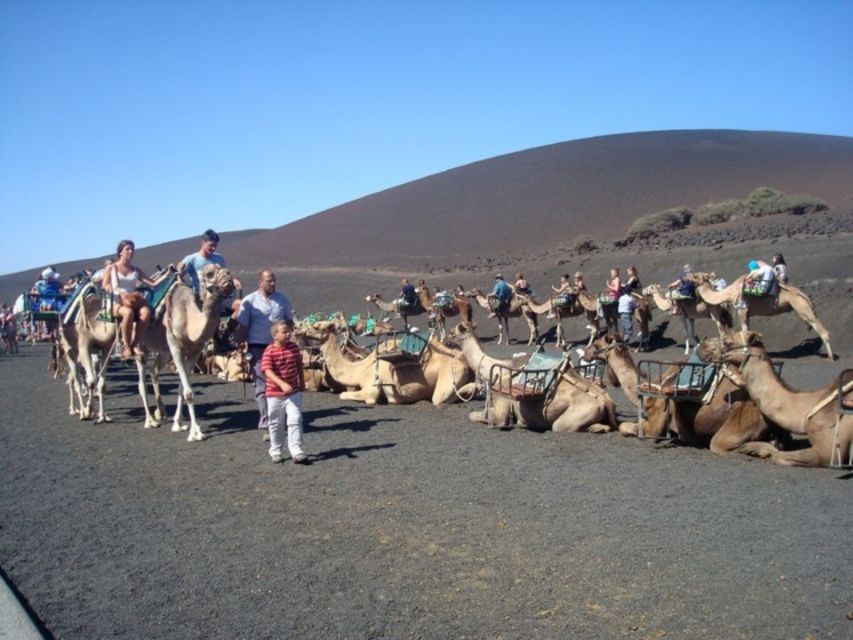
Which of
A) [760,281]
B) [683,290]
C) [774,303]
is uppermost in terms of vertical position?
[760,281]

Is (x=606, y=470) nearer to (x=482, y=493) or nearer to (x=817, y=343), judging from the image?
(x=482, y=493)

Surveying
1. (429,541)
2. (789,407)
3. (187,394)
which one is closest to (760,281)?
(789,407)

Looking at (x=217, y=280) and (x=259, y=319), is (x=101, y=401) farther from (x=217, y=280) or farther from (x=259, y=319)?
(x=259, y=319)

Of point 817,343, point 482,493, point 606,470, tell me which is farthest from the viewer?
point 817,343

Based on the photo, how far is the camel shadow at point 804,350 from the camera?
2205 centimetres

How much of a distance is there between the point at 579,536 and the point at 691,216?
158 ft

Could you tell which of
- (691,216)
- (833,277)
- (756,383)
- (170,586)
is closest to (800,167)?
(691,216)

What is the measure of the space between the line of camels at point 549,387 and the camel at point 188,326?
0.05 ft

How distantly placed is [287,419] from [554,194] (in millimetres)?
77323

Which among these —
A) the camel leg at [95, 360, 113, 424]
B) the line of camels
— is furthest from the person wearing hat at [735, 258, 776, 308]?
the camel leg at [95, 360, 113, 424]

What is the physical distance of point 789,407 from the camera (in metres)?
8.98

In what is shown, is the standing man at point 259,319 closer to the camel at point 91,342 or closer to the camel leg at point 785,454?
the camel at point 91,342

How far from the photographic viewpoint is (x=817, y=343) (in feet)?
75.2

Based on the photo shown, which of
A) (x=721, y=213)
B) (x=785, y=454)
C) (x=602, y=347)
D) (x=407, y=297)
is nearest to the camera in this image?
(x=785, y=454)
